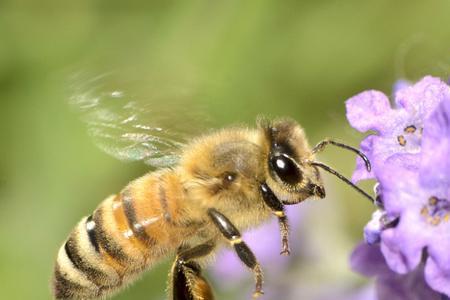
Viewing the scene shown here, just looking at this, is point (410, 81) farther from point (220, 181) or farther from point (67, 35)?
point (67, 35)

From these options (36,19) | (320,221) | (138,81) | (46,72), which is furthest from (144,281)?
(138,81)

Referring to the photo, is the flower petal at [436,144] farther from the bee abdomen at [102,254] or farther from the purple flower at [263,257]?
the purple flower at [263,257]

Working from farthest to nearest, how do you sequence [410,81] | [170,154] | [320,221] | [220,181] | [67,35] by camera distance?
[67,35]
[320,221]
[410,81]
[170,154]
[220,181]

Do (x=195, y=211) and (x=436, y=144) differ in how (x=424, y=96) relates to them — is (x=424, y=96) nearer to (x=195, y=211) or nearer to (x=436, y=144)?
(x=436, y=144)

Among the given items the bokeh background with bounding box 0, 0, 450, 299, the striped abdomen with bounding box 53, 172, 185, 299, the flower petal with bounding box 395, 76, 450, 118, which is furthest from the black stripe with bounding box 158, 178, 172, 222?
the bokeh background with bounding box 0, 0, 450, 299

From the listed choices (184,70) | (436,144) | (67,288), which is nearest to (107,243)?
(67,288)

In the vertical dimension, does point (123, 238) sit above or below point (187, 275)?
above

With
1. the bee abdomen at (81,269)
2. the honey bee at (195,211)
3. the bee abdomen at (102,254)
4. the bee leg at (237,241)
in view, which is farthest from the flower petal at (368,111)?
the bee abdomen at (81,269)
